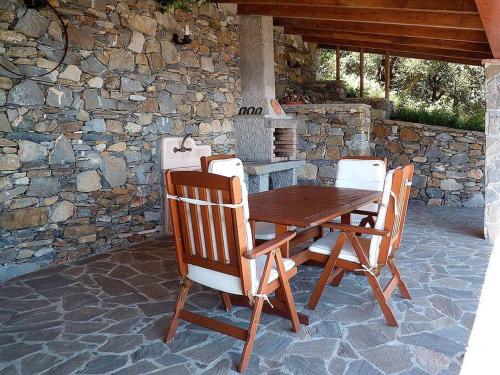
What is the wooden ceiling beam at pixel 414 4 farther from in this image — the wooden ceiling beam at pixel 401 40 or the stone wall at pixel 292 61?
the stone wall at pixel 292 61

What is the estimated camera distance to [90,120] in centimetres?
397

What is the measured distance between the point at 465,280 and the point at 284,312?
163 centimetres

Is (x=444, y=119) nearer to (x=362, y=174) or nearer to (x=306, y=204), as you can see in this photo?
(x=362, y=174)

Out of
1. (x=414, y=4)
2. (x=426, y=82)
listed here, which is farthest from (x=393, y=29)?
(x=426, y=82)

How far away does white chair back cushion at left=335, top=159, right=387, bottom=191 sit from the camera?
3.64 meters

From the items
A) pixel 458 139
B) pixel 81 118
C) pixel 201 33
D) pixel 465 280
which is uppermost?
pixel 201 33

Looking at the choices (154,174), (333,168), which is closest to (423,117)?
(333,168)

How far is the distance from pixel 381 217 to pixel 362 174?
4.36 feet

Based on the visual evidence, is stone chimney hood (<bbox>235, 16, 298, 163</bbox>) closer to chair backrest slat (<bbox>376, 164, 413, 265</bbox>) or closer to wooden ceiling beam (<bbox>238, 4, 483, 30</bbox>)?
wooden ceiling beam (<bbox>238, 4, 483, 30</bbox>)

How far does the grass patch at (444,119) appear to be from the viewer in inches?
254

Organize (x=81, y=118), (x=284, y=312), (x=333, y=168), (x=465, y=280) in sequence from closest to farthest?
(x=284, y=312) → (x=465, y=280) → (x=81, y=118) → (x=333, y=168)

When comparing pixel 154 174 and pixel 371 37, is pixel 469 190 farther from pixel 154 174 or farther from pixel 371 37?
pixel 154 174

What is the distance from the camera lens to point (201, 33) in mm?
5195

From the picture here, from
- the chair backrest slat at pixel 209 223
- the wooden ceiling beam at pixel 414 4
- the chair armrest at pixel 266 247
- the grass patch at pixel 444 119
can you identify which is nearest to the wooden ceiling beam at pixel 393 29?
the wooden ceiling beam at pixel 414 4
